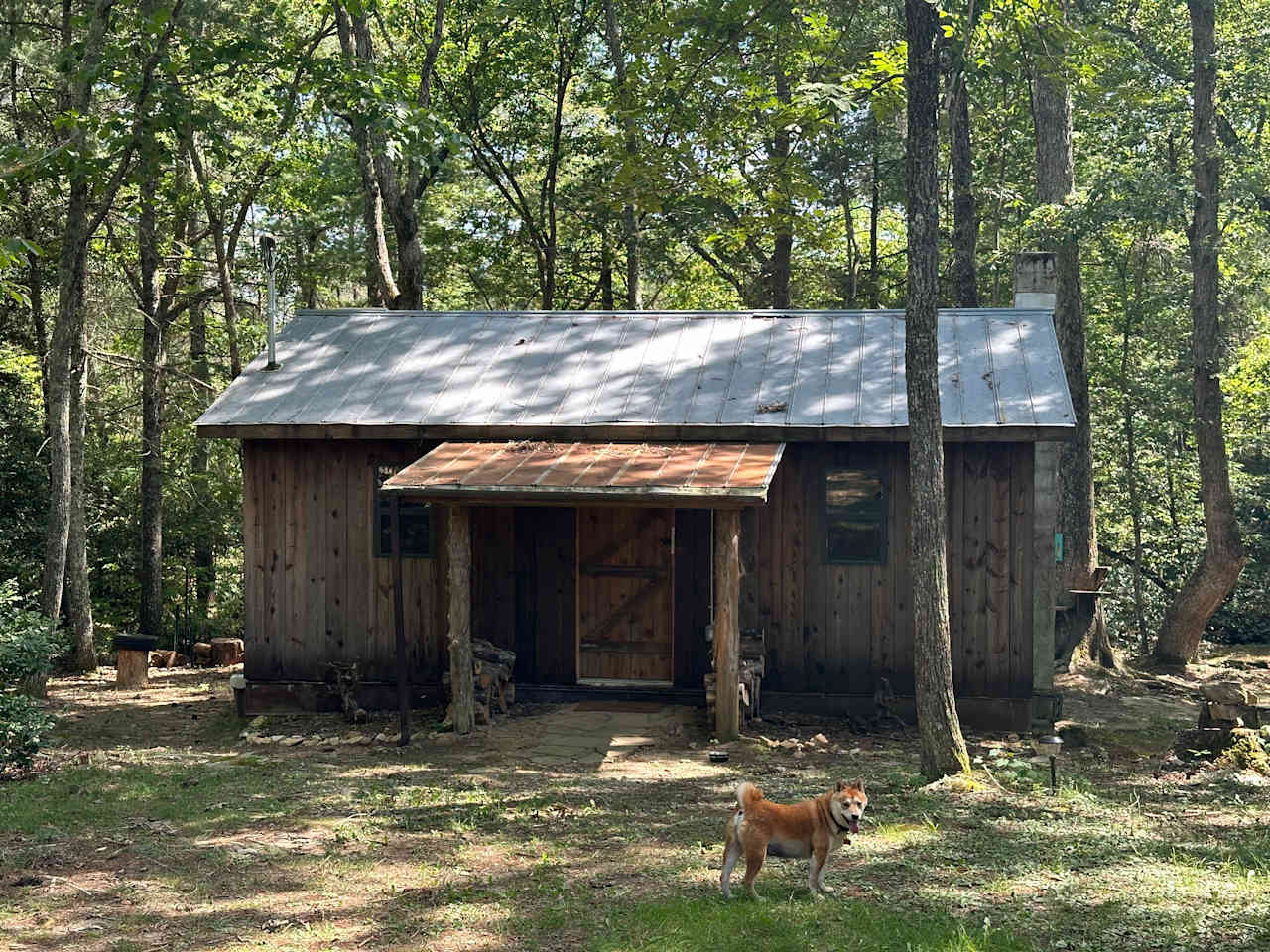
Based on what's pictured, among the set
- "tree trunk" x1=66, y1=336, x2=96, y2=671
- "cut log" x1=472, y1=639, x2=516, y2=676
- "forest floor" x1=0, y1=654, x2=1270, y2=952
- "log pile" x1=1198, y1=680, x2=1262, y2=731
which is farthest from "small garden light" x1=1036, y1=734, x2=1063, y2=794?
"tree trunk" x1=66, y1=336, x2=96, y2=671

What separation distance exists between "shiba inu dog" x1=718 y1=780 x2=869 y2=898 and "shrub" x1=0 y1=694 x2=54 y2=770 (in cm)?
651

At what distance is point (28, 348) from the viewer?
20422mm

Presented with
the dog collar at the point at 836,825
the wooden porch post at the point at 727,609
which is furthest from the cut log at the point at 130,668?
the dog collar at the point at 836,825

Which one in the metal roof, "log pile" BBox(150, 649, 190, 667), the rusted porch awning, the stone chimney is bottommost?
"log pile" BBox(150, 649, 190, 667)

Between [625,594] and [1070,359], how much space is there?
857 cm

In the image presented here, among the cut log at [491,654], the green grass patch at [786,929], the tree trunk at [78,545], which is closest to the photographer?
the green grass patch at [786,929]

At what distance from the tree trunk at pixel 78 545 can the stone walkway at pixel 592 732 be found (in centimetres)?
797

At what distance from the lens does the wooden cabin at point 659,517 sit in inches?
474

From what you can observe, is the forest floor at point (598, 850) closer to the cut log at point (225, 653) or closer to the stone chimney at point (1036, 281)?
the stone chimney at point (1036, 281)

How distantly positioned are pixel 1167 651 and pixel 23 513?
1782 cm

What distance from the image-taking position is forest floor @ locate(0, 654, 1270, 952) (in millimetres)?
6059

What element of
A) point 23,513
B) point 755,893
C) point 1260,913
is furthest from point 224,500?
point 1260,913

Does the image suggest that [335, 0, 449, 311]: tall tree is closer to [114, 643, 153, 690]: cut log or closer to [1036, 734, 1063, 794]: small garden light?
[114, 643, 153, 690]: cut log

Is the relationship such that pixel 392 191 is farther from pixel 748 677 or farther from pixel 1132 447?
pixel 1132 447
